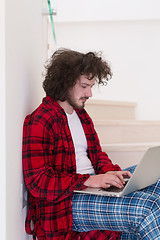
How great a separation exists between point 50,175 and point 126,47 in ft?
8.80

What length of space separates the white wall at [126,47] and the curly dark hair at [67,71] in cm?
206

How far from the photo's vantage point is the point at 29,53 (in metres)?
1.50

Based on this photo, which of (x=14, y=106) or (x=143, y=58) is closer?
(x=14, y=106)

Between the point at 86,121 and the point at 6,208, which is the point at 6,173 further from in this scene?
the point at 86,121

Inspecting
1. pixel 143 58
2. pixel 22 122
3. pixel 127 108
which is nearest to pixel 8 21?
pixel 22 122

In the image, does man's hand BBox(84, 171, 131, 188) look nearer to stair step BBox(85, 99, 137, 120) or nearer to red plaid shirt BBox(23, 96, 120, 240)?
red plaid shirt BBox(23, 96, 120, 240)

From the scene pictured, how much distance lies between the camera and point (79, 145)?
5.19 ft

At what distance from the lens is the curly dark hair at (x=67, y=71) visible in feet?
4.96

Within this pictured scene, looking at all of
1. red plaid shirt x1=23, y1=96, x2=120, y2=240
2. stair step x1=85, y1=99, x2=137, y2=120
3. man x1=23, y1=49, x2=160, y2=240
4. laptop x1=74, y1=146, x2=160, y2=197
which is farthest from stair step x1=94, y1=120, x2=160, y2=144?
laptop x1=74, y1=146, x2=160, y2=197

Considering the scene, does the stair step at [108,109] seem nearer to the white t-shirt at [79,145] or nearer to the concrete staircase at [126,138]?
the concrete staircase at [126,138]

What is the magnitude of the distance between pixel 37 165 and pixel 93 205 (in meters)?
0.27

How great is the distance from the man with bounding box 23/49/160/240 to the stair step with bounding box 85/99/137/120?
3.96 feet

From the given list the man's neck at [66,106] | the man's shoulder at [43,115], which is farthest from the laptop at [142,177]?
the man's neck at [66,106]
